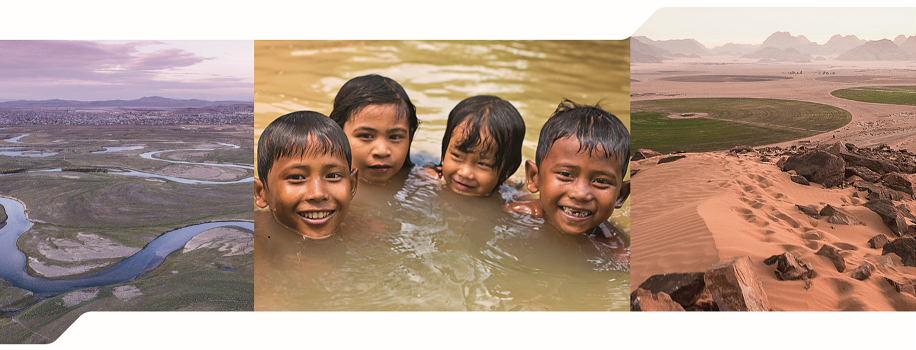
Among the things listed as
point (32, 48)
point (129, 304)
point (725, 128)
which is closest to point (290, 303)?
point (129, 304)

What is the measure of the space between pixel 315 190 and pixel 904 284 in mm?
4212

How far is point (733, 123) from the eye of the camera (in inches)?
197

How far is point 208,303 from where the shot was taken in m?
4.84

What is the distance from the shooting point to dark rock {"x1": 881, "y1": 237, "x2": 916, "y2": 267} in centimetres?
463

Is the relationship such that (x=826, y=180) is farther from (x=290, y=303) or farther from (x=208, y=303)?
(x=208, y=303)

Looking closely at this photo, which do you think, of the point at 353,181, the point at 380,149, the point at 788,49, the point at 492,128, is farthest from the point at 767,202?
the point at 353,181

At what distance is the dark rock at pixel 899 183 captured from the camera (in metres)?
A: 4.79

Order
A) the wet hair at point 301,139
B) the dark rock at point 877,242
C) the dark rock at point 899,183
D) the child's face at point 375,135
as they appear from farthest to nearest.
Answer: the child's face at point 375,135
the dark rock at point 899,183
the dark rock at point 877,242
the wet hair at point 301,139

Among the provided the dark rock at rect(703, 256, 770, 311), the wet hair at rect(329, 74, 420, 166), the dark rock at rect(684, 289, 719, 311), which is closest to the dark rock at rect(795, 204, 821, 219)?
the dark rock at rect(703, 256, 770, 311)

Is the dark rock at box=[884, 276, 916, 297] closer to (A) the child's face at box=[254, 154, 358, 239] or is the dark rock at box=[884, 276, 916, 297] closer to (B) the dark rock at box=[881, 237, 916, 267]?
(B) the dark rock at box=[881, 237, 916, 267]

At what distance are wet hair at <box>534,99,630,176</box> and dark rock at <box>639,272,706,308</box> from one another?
0.85 m

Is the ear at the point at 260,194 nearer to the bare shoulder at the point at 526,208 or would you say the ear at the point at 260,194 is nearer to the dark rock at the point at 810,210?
the bare shoulder at the point at 526,208

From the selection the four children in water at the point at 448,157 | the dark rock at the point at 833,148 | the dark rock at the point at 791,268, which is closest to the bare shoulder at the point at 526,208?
the four children in water at the point at 448,157

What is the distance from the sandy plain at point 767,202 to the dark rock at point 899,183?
92 mm
